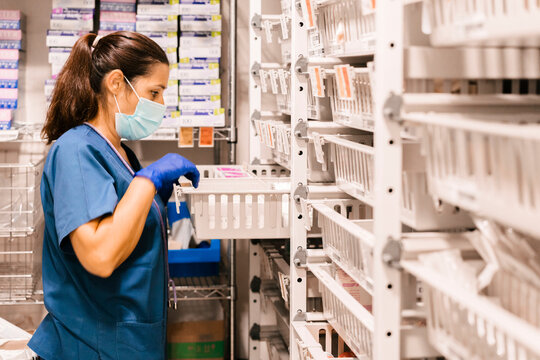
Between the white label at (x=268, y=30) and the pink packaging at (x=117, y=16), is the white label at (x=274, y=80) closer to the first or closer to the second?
the white label at (x=268, y=30)

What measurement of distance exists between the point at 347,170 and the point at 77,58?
0.89 metres

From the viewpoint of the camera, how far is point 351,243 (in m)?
2.00

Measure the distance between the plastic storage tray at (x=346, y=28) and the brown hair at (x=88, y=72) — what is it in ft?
1.91

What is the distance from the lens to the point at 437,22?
1.37 metres

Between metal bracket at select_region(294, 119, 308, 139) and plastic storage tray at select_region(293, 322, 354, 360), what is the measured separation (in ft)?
2.19

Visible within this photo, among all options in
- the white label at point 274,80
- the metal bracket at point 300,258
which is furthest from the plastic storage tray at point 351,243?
the white label at point 274,80

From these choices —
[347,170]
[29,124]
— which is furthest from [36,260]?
[347,170]

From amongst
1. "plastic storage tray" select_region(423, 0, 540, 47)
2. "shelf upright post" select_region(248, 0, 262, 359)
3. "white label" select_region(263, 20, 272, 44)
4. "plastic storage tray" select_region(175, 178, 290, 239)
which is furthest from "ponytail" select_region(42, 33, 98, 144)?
"shelf upright post" select_region(248, 0, 262, 359)

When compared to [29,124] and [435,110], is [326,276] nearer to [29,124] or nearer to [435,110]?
[435,110]

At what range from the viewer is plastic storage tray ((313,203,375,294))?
1.79 meters

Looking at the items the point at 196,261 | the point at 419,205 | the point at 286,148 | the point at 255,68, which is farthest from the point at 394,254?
the point at 196,261

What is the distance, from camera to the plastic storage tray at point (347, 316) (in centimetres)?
185

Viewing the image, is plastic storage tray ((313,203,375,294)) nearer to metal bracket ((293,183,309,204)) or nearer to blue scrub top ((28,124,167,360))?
metal bracket ((293,183,309,204))

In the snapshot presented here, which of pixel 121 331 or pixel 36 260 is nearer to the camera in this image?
pixel 121 331
